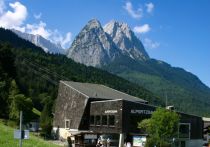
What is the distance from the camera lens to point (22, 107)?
294 feet

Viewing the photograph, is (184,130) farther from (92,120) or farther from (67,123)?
(67,123)

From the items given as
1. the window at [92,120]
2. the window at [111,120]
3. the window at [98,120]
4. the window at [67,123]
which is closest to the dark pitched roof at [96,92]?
the window at [92,120]

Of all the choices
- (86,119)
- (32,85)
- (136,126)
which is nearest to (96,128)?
(86,119)

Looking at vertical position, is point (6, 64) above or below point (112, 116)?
above

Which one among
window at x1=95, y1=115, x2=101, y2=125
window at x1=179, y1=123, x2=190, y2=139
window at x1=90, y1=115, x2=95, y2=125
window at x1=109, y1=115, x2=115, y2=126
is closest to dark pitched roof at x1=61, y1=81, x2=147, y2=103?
window at x1=90, y1=115, x2=95, y2=125

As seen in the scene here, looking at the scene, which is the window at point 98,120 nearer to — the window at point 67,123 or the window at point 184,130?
the window at point 67,123

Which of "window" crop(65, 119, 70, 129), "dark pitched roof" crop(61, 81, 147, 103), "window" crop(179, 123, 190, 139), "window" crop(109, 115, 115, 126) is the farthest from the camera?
"window" crop(65, 119, 70, 129)

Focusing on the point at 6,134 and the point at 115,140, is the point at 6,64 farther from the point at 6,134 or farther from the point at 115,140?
the point at 6,134

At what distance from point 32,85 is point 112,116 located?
9830cm

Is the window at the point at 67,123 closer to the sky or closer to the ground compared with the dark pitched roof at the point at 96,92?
closer to the ground

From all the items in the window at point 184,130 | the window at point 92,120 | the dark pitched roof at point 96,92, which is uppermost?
the dark pitched roof at point 96,92

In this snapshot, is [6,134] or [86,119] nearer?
[6,134]

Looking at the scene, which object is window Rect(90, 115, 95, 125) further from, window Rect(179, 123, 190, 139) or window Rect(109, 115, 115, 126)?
window Rect(179, 123, 190, 139)

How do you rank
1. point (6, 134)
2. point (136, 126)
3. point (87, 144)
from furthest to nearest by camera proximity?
point (136, 126)
point (87, 144)
point (6, 134)
